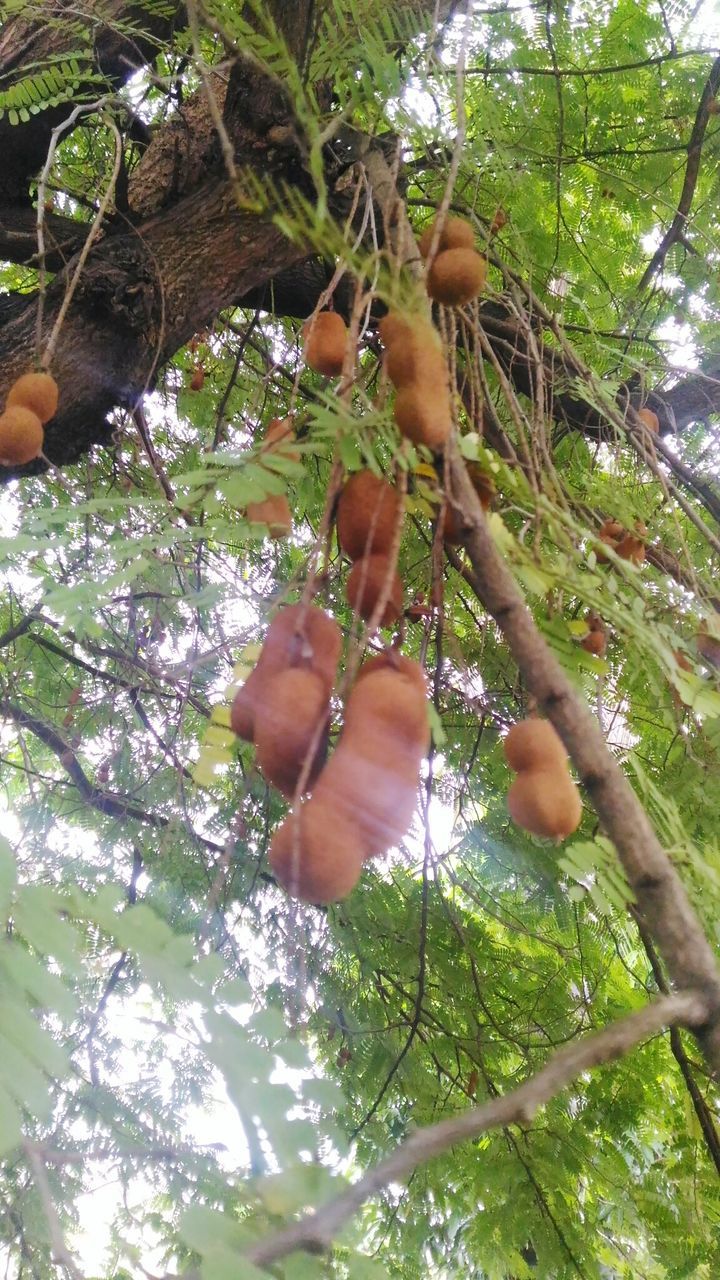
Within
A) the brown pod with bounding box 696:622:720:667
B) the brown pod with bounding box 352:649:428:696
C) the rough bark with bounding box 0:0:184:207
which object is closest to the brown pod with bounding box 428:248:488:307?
the brown pod with bounding box 352:649:428:696

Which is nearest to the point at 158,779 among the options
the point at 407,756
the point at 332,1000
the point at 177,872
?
the point at 177,872

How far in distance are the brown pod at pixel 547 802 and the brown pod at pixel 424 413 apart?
0.30 m

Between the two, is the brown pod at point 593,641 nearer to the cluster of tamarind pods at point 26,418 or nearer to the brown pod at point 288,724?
the brown pod at point 288,724

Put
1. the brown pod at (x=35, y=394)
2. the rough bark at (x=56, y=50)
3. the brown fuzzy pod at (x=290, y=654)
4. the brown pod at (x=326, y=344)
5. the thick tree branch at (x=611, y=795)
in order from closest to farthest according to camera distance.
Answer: the thick tree branch at (x=611, y=795)
the brown fuzzy pod at (x=290, y=654)
the brown pod at (x=326, y=344)
the brown pod at (x=35, y=394)
the rough bark at (x=56, y=50)

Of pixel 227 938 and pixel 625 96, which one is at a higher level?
pixel 625 96

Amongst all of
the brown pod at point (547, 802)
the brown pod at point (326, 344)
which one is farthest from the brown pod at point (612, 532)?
the brown pod at point (547, 802)

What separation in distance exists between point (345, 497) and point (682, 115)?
1.99 metres

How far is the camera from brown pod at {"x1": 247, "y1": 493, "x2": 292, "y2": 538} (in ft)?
3.33

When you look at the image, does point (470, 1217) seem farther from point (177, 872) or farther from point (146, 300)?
point (146, 300)

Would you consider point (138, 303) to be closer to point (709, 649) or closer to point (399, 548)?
point (399, 548)

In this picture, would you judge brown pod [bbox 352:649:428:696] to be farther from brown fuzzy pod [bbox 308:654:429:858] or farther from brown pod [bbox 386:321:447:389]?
brown pod [bbox 386:321:447:389]

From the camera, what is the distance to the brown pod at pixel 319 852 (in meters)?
0.61

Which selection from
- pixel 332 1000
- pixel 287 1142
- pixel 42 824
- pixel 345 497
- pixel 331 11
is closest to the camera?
pixel 287 1142

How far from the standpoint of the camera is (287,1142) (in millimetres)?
580
